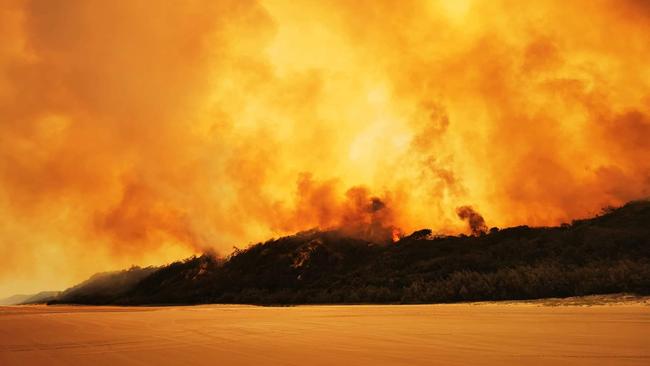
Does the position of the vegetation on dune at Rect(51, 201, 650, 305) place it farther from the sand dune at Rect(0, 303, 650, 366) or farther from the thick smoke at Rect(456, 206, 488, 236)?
the sand dune at Rect(0, 303, 650, 366)

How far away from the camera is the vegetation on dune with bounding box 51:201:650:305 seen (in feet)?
82.2

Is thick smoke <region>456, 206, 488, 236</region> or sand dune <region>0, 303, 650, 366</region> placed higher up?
thick smoke <region>456, 206, 488, 236</region>

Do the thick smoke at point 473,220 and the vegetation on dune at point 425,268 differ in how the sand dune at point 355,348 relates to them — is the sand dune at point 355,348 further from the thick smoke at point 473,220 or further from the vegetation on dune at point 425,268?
the thick smoke at point 473,220

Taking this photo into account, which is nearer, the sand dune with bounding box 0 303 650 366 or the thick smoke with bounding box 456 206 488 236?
the sand dune with bounding box 0 303 650 366

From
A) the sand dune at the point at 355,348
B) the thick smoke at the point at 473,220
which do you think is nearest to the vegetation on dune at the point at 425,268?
the thick smoke at the point at 473,220

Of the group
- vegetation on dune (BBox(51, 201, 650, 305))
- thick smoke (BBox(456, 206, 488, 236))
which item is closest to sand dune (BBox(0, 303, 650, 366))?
vegetation on dune (BBox(51, 201, 650, 305))

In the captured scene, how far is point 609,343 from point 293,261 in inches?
2312

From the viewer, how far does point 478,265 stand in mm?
39594

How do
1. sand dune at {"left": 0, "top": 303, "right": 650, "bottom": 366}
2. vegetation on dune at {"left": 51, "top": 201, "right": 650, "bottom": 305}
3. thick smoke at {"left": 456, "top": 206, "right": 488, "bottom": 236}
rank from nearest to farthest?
sand dune at {"left": 0, "top": 303, "right": 650, "bottom": 366}, vegetation on dune at {"left": 51, "top": 201, "right": 650, "bottom": 305}, thick smoke at {"left": 456, "top": 206, "right": 488, "bottom": 236}

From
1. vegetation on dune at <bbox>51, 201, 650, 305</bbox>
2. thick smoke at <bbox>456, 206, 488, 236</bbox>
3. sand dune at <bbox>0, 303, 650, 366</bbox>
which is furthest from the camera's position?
thick smoke at <bbox>456, 206, 488, 236</bbox>

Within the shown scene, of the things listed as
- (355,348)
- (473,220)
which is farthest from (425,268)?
(355,348)

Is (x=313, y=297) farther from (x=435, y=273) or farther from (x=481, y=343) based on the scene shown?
(x=481, y=343)

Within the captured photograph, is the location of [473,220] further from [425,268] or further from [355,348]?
[355,348]

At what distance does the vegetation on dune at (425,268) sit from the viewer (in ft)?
82.2
